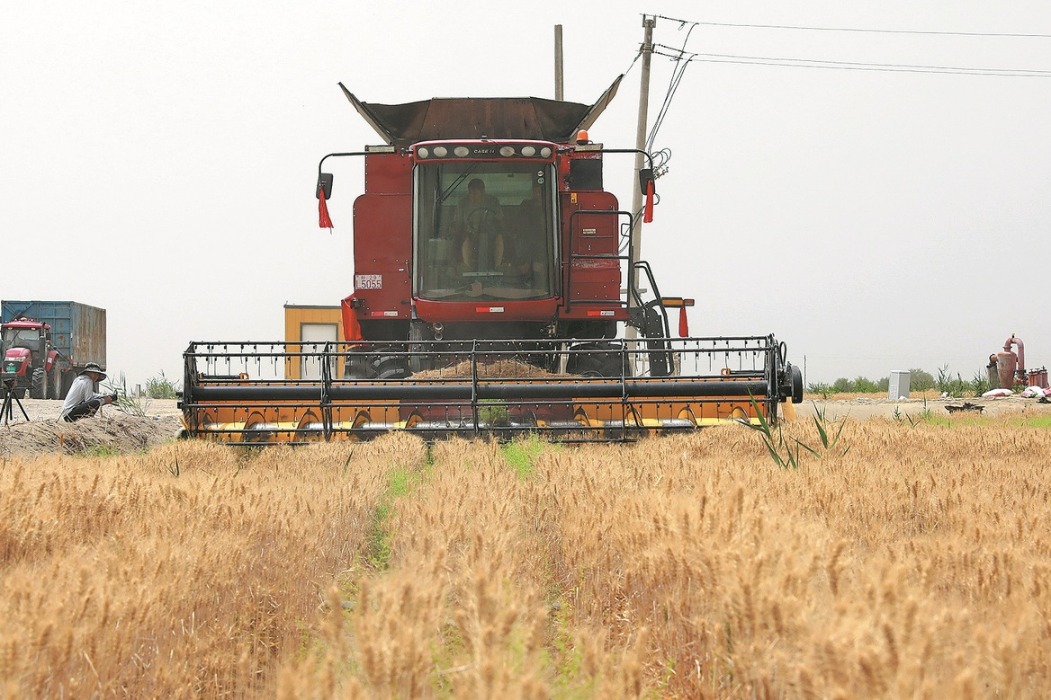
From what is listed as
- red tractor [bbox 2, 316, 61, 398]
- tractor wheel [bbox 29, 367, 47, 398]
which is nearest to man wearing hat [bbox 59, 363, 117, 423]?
red tractor [bbox 2, 316, 61, 398]

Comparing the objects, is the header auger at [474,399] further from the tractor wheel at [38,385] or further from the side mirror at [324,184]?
the tractor wheel at [38,385]

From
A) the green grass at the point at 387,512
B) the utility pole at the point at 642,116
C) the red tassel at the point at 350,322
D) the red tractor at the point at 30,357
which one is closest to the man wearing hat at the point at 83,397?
the red tassel at the point at 350,322

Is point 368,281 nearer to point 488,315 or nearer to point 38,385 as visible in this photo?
point 488,315

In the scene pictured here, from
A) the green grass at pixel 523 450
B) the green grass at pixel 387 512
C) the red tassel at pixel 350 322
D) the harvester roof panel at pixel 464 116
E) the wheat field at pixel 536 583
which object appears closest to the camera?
the wheat field at pixel 536 583

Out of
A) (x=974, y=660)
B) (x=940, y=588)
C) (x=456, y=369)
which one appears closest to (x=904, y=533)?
(x=940, y=588)

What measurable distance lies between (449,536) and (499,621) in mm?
1663

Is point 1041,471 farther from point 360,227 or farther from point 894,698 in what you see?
point 360,227

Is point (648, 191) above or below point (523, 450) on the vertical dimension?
above

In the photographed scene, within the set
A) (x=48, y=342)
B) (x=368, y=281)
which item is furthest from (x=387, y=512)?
(x=48, y=342)

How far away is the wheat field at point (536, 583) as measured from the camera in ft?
6.49

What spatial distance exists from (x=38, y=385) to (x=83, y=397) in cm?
1716

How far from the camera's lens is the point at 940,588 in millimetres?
3104

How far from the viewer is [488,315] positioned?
980 centimetres

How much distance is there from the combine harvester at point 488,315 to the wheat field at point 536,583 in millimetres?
2347
